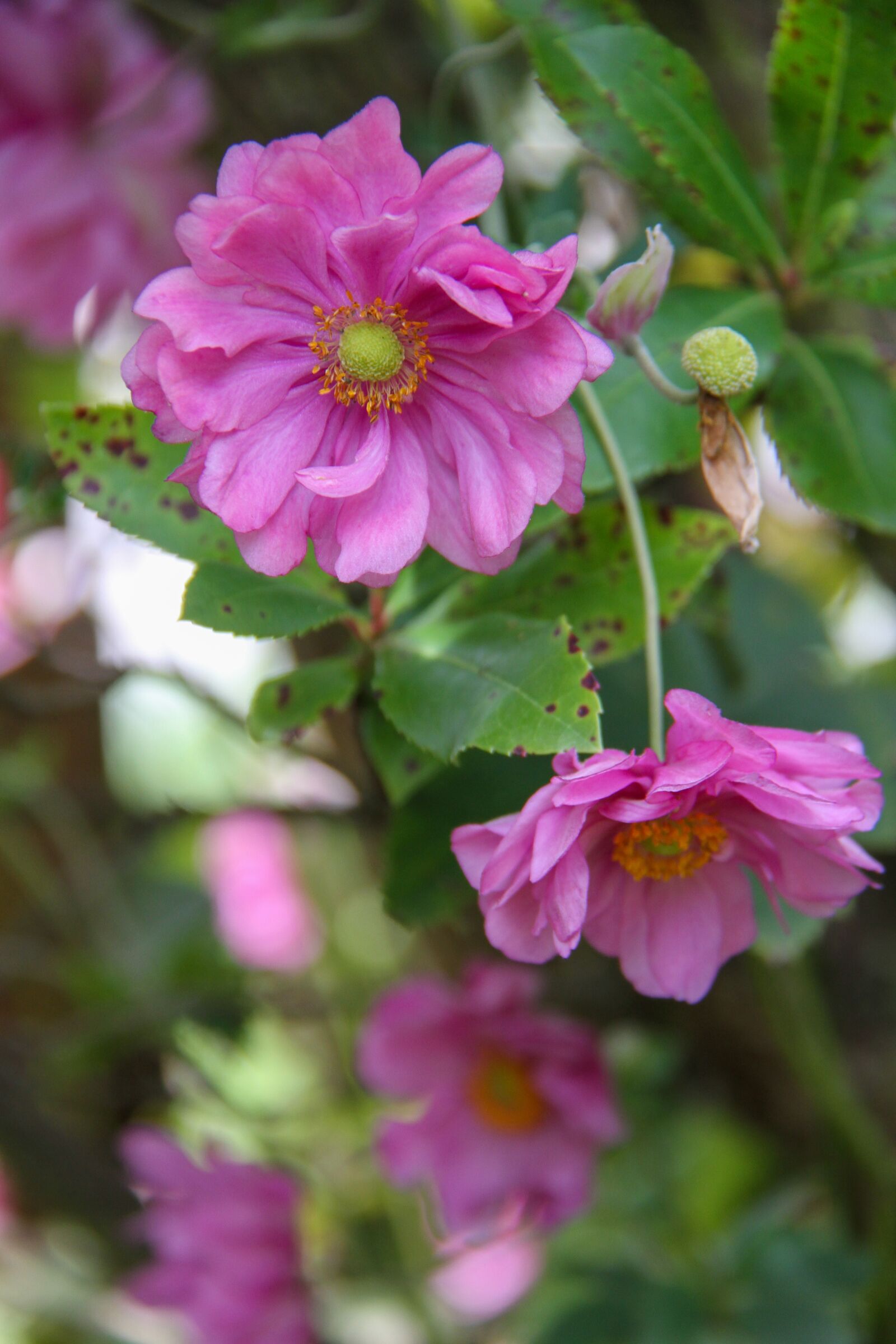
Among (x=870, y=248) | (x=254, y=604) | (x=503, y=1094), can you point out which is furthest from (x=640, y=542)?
(x=503, y=1094)

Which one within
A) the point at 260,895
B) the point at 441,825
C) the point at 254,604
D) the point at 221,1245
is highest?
the point at 254,604

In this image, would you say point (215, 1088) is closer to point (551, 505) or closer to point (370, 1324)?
point (370, 1324)

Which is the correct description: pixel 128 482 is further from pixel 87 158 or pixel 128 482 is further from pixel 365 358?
pixel 87 158

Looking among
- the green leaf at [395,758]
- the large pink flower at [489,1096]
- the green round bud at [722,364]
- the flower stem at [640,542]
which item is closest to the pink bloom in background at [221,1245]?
the large pink flower at [489,1096]

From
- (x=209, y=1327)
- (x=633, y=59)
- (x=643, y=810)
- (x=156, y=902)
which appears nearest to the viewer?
(x=643, y=810)

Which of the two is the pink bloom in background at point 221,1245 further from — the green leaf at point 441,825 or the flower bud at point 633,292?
the flower bud at point 633,292

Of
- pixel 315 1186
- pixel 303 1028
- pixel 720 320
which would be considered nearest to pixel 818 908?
pixel 720 320

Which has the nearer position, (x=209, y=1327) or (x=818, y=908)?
(x=818, y=908)

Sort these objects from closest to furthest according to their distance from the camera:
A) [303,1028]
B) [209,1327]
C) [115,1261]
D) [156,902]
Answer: [209,1327] < [115,1261] < [156,902] < [303,1028]
